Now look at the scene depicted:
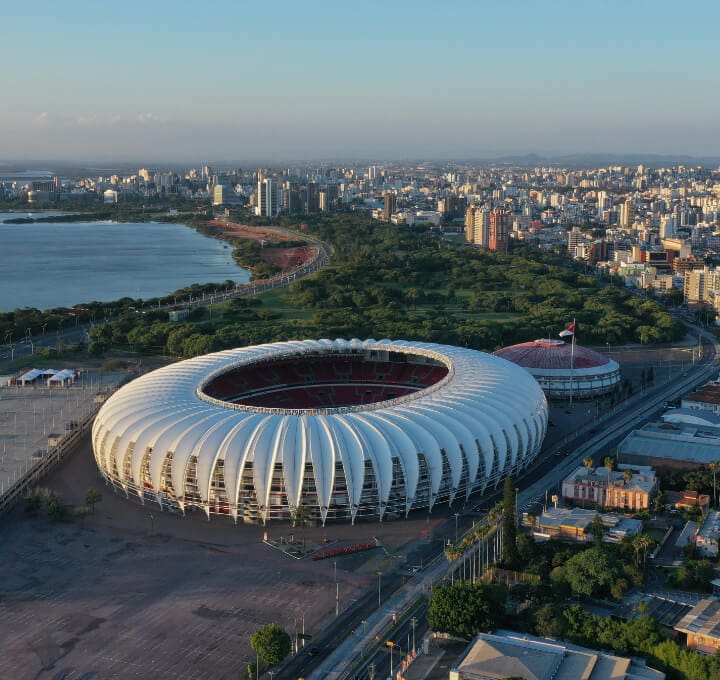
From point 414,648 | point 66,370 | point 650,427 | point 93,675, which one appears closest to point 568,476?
point 650,427

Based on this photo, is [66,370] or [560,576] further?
[66,370]

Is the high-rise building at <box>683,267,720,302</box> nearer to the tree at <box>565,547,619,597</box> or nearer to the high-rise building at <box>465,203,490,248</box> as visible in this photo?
the high-rise building at <box>465,203,490,248</box>

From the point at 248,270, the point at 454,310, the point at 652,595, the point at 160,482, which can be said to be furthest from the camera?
the point at 248,270

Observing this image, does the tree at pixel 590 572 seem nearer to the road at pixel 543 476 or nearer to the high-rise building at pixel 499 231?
the road at pixel 543 476

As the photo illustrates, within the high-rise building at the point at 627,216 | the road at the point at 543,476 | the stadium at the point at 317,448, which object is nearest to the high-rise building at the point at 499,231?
the high-rise building at the point at 627,216

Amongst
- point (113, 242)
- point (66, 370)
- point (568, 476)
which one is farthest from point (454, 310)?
point (113, 242)

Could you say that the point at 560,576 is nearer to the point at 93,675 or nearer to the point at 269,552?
the point at 269,552

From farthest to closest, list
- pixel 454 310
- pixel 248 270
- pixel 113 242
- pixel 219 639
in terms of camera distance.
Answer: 1. pixel 113 242
2. pixel 248 270
3. pixel 454 310
4. pixel 219 639
